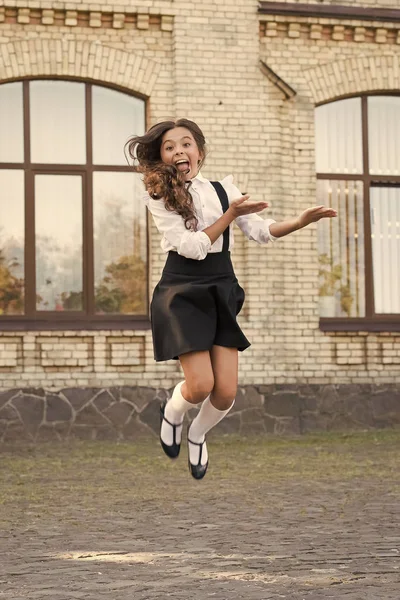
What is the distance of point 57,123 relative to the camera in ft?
52.2

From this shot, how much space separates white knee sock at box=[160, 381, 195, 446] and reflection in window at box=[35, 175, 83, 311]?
925cm

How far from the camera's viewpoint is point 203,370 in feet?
20.2

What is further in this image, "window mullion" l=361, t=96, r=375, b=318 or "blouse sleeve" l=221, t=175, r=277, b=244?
"window mullion" l=361, t=96, r=375, b=318

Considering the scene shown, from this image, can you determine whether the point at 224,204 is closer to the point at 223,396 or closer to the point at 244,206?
the point at 244,206

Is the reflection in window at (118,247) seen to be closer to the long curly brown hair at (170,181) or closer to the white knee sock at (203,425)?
the white knee sock at (203,425)

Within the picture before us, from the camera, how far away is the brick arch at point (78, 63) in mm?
15523

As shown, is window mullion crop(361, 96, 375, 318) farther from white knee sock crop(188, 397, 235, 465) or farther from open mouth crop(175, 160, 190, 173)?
open mouth crop(175, 160, 190, 173)

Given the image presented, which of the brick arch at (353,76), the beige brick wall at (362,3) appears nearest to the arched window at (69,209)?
the brick arch at (353,76)

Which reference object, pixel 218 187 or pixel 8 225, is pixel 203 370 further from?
pixel 8 225

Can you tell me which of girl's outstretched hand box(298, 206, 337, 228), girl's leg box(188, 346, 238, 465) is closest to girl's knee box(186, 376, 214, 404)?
girl's leg box(188, 346, 238, 465)

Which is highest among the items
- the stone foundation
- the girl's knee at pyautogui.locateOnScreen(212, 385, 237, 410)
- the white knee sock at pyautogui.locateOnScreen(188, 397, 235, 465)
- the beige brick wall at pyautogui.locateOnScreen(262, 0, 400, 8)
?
the beige brick wall at pyautogui.locateOnScreen(262, 0, 400, 8)

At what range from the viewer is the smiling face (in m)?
A: 6.26

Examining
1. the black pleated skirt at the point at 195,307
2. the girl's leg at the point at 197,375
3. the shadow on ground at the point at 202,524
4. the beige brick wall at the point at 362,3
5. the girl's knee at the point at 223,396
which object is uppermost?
the beige brick wall at the point at 362,3

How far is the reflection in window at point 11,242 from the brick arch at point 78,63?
1.32m
